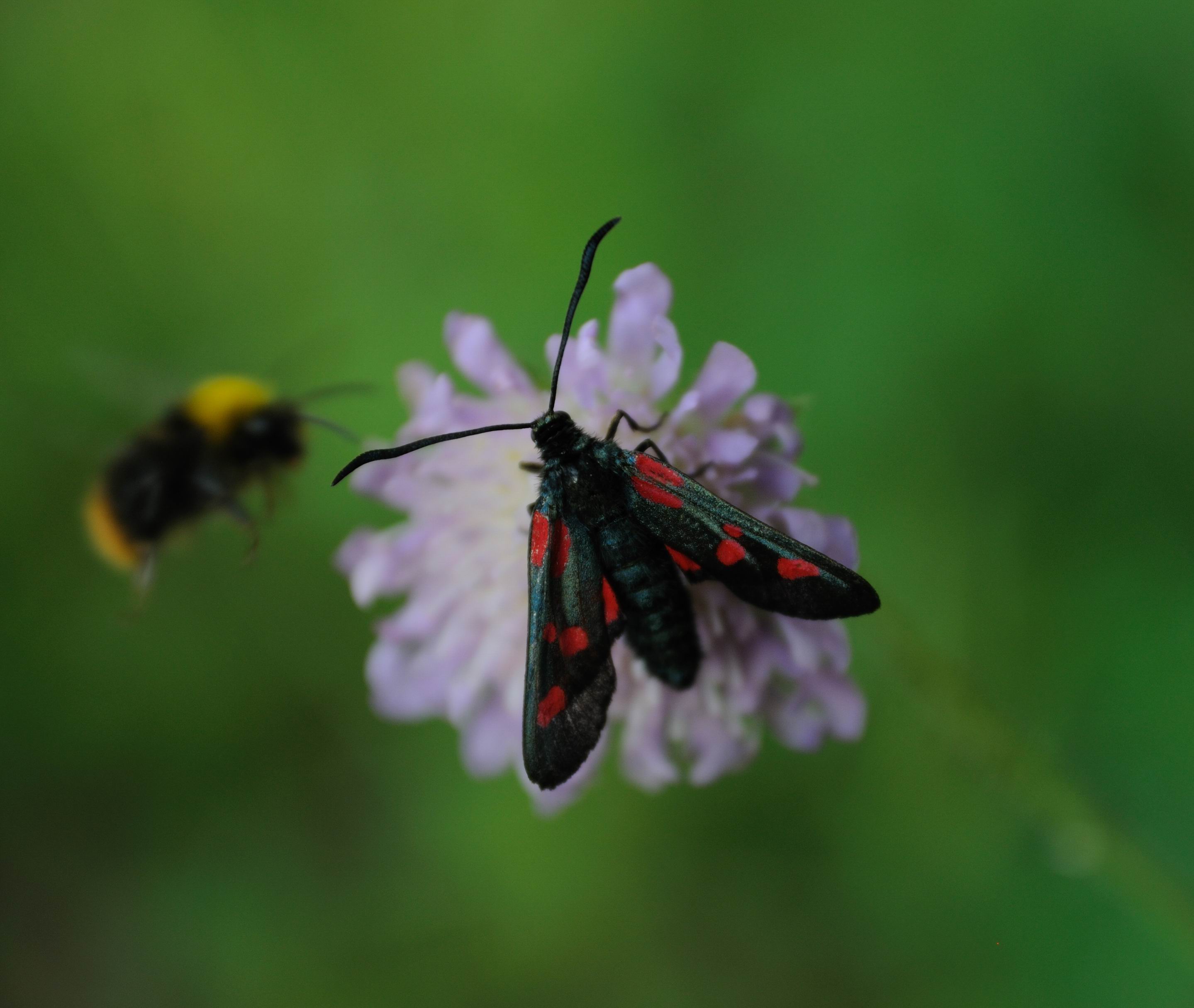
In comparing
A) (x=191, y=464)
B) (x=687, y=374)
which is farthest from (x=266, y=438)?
(x=687, y=374)

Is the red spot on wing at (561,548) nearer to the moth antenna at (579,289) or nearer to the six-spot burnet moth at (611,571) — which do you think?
the six-spot burnet moth at (611,571)

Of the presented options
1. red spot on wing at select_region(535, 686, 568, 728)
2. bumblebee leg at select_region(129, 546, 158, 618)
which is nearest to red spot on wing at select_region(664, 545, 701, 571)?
red spot on wing at select_region(535, 686, 568, 728)

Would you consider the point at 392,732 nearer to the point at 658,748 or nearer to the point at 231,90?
the point at 658,748

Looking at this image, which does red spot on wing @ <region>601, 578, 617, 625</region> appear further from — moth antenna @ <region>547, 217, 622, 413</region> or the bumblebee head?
the bumblebee head

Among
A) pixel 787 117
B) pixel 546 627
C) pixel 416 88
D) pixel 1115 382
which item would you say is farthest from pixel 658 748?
pixel 416 88

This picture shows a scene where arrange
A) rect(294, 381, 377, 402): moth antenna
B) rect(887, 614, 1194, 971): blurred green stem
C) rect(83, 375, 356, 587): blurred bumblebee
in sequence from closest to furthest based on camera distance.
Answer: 1. rect(887, 614, 1194, 971): blurred green stem
2. rect(83, 375, 356, 587): blurred bumblebee
3. rect(294, 381, 377, 402): moth antenna

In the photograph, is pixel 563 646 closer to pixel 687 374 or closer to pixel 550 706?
pixel 550 706
